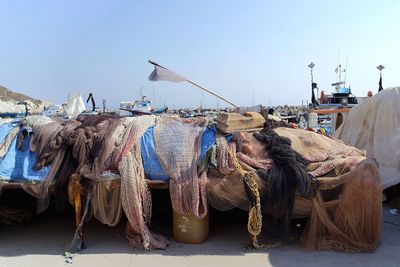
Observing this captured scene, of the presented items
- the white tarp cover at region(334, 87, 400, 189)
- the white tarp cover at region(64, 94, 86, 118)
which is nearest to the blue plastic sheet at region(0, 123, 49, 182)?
the white tarp cover at region(334, 87, 400, 189)

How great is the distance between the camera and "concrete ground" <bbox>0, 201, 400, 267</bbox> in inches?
199

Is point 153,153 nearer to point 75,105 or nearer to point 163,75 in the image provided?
point 163,75

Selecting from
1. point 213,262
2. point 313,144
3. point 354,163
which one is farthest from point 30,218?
Answer: point 354,163

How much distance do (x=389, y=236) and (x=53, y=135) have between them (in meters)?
5.18

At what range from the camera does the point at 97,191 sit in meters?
5.68

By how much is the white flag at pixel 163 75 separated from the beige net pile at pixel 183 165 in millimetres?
2438

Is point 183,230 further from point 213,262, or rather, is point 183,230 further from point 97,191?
point 97,191

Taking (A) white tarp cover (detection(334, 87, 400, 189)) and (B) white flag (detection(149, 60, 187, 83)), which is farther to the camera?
(B) white flag (detection(149, 60, 187, 83))

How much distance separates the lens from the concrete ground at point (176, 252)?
16.6ft

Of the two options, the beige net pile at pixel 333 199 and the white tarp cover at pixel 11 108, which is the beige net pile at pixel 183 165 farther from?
the white tarp cover at pixel 11 108

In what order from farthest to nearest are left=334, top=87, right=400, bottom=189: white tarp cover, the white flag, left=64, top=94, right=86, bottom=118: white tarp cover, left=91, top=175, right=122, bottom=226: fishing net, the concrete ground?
left=64, top=94, right=86, bottom=118: white tarp cover
the white flag
left=334, top=87, right=400, bottom=189: white tarp cover
left=91, top=175, right=122, bottom=226: fishing net
the concrete ground

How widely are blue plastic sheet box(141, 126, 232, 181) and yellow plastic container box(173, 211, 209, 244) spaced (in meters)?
0.62

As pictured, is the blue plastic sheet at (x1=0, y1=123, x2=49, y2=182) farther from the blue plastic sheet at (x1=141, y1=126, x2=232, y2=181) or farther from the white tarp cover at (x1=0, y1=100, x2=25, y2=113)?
the white tarp cover at (x1=0, y1=100, x2=25, y2=113)

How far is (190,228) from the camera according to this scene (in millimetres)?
5715
